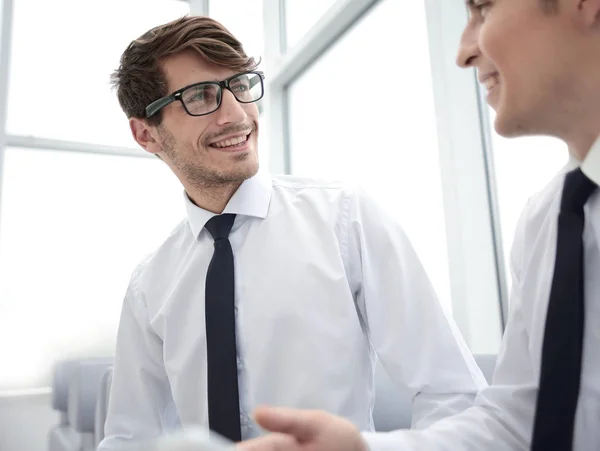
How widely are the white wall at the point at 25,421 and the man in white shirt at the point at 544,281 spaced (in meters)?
2.70

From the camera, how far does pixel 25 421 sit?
2.78 meters

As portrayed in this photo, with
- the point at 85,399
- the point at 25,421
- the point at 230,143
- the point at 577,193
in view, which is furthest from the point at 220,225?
the point at 25,421

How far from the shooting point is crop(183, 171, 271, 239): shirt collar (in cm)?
125

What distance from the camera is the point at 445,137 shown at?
1.70 m

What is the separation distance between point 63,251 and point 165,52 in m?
2.13

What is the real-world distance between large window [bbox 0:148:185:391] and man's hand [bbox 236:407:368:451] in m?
2.71

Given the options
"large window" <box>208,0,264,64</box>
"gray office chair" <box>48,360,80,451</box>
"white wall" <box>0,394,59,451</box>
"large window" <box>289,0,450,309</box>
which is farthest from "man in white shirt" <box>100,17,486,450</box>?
"large window" <box>208,0,264,64</box>

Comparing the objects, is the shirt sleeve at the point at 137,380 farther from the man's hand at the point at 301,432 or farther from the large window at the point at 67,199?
the large window at the point at 67,199

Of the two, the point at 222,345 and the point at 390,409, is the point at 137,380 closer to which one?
the point at 222,345

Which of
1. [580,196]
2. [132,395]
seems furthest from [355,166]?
[580,196]

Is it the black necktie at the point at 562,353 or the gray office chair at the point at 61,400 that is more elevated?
the black necktie at the point at 562,353

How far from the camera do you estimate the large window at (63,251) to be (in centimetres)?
288

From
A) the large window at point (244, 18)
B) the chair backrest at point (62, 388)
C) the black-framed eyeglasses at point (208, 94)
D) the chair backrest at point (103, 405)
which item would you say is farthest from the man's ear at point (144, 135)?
the large window at point (244, 18)

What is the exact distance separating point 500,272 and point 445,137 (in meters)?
0.49
